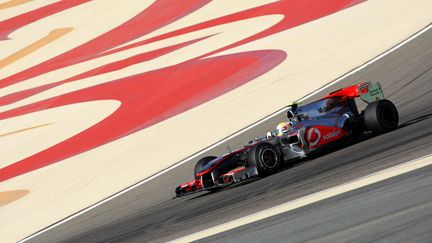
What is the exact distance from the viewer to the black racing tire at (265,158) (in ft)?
32.4

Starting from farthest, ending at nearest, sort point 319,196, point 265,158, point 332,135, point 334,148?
1. point 334,148
2. point 332,135
3. point 265,158
4. point 319,196

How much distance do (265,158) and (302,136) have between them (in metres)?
0.59

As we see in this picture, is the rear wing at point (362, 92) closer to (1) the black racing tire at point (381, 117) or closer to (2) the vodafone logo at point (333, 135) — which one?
(1) the black racing tire at point (381, 117)

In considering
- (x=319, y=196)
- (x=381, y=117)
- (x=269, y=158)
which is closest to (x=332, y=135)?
(x=381, y=117)

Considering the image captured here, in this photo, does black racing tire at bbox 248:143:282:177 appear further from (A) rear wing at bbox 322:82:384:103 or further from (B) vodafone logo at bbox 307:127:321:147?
(A) rear wing at bbox 322:82:384:103

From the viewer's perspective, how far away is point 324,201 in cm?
708

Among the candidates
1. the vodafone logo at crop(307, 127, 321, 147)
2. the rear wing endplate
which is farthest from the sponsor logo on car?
the rear wing endplate

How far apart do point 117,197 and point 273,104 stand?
4.36 m

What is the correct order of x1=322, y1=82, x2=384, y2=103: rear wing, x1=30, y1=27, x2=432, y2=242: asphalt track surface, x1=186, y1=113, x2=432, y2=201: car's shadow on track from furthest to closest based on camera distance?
1. x1=322, y1=82, x2=384, y2=103: rear wing
2. x1=186, y1=113, x2=432, y2=201: car's shadow on track
3. x1=30, y1=27, x2=432, y2=242: asphalt track surface

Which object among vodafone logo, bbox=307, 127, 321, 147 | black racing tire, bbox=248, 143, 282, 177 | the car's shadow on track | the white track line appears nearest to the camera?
the white track line

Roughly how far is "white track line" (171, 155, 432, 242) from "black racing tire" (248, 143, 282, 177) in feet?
7.12

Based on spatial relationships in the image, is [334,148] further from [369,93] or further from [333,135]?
[369,93]

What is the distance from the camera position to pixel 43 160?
1625cm

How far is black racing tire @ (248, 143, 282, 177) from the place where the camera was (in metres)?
9.89
